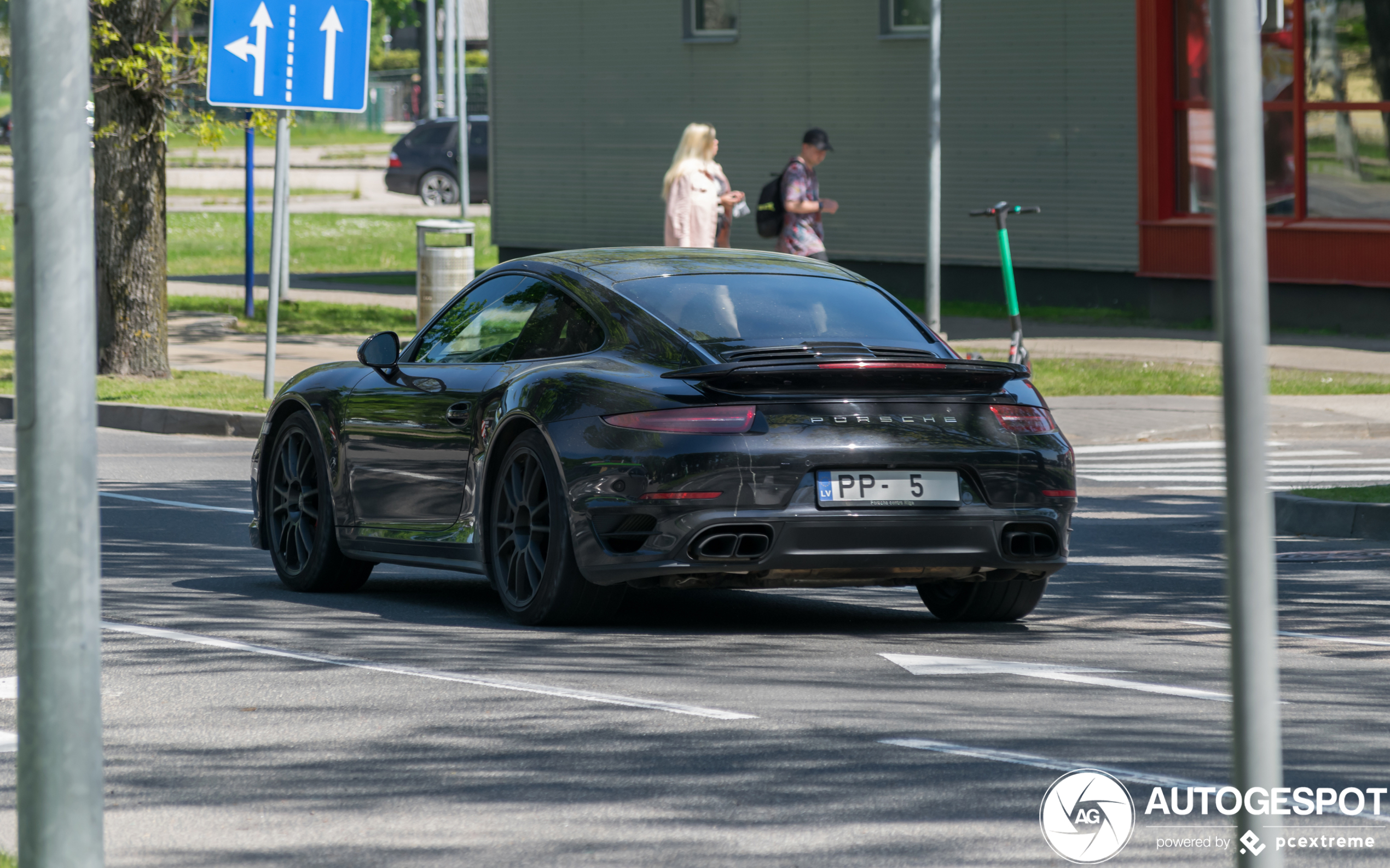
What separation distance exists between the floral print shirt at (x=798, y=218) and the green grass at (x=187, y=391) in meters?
4.21

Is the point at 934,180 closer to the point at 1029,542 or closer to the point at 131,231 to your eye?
the point at 131,231

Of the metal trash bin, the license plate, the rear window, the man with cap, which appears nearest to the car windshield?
the license plate

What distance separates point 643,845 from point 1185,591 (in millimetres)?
4783

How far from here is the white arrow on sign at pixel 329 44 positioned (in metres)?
16.0

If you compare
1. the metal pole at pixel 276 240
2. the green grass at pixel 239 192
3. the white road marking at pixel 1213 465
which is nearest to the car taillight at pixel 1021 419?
the white road marking at pixel 1213 465

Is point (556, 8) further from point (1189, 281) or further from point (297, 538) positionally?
point (297, 538)

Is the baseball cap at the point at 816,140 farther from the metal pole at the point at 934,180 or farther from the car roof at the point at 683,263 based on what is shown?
the car roof at the point at 683,263

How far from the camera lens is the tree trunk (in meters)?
18.2

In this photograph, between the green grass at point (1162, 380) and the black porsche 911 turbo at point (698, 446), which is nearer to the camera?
the black porsche 911 turbo at point (698, 446)

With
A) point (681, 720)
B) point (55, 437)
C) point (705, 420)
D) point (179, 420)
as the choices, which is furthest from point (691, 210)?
point (55, 437)

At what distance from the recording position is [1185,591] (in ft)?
29.5

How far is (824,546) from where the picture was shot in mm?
7207

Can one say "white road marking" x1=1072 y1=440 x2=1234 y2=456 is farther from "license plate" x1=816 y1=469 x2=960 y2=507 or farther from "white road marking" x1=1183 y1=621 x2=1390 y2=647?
"license plate" x1=816 y1=469 x2=960 y2=507

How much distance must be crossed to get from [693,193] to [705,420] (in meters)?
9.85
